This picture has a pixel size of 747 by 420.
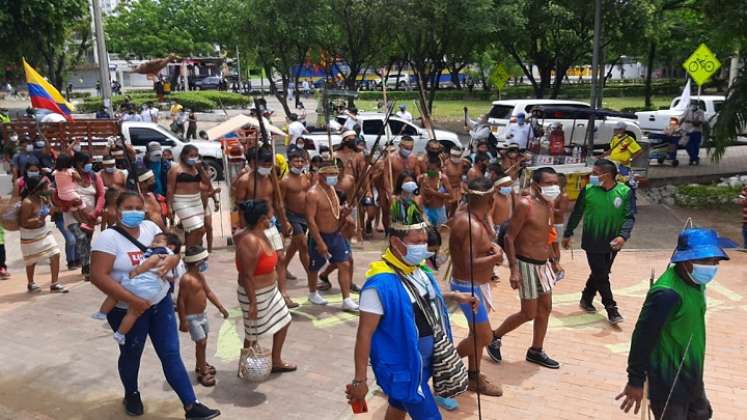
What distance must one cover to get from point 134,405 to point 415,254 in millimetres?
2711

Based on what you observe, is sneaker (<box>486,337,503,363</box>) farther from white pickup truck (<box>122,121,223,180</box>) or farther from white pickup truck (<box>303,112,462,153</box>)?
white pickup truck (<box>303,112,462,153</box>)

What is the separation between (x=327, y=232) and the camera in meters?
7.12

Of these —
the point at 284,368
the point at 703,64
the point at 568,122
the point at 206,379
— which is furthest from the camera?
the point at 568,122

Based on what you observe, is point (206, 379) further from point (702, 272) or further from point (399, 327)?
point (702, 272)

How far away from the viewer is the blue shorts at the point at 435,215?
9203mm

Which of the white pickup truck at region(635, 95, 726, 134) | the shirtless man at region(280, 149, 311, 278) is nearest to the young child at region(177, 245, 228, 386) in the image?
the shirtless man at region(280, 149, 311, 278)

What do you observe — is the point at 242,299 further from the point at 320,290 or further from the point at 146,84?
the point at 146,84

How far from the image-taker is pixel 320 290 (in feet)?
26.6

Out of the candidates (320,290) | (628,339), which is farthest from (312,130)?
(628,339)

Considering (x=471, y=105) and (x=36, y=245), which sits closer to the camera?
(x=36, y=245)

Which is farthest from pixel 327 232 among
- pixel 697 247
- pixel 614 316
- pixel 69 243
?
pixel 697 247

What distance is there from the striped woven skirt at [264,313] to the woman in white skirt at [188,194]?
352 centimetres

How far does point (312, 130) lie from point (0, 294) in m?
11.4

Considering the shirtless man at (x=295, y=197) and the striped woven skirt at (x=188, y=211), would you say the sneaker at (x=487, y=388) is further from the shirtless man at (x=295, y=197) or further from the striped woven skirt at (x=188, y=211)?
the striped woven skirt at (x=188, y=211)
